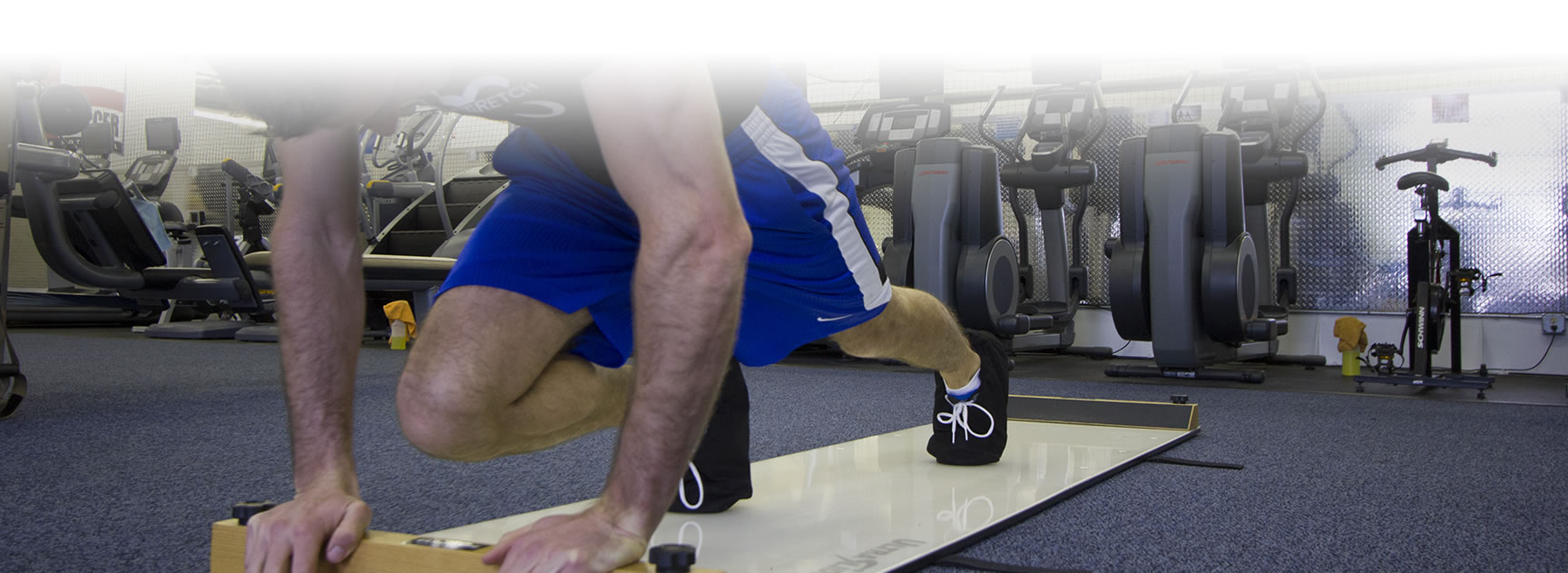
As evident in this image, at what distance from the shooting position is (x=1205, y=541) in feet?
4.80

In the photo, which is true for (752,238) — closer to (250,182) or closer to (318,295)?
(318,295)

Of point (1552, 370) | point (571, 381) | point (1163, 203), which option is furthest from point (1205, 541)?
point (1552, 370)

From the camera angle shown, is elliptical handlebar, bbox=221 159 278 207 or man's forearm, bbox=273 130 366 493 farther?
elliptical handlebar, bbox=221 159 278 207

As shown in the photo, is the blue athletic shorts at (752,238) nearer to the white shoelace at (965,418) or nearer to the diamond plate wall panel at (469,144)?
the white shoelace at (965,418)

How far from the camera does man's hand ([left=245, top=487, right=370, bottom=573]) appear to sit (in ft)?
3.26

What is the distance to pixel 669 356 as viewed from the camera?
944mm

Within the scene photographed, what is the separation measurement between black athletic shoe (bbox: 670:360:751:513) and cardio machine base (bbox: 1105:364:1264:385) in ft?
10.00

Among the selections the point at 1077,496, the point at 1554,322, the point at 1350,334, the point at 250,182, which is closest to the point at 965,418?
the point at 1077,496

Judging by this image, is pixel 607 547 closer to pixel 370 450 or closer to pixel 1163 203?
pixel 370 450

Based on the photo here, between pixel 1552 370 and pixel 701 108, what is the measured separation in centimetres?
525

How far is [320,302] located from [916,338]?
0.96 meters

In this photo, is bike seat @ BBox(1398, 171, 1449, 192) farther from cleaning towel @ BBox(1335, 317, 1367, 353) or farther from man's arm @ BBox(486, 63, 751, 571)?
man's arm @ BBox(486, 63, 751, 571)

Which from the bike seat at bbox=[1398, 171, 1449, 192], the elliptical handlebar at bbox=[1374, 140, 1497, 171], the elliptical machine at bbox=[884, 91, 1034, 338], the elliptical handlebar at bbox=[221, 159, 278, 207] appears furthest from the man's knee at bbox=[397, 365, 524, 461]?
the elliptical handlebar at bbox=[221, 159, 278, 207]

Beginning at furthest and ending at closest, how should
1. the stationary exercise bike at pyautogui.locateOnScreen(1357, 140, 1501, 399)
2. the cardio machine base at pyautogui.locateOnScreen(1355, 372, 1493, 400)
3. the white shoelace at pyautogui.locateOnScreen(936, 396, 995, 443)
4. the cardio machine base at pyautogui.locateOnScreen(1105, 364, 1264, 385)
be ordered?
1. the cardio machine base at pyautogui.locateOnScreen(1105, 364, 1264, 385)
2. the stationary exercise bike at pyautogui.locateOnScreen(1357, 140, 1501, 399)
3. the cardio machine base at pyautogui.locateOnScreen(1355, 372, 1493, 400)
4. the white shoelace at pyautogui.locateOnScreen(936, 396, 995, 443)
